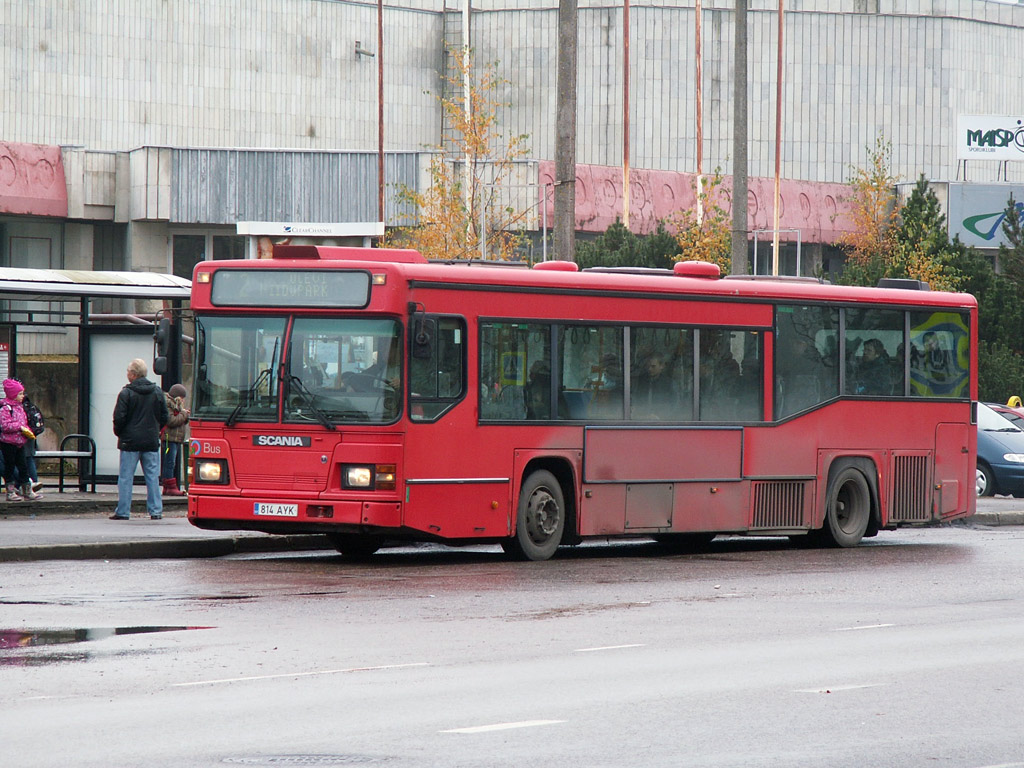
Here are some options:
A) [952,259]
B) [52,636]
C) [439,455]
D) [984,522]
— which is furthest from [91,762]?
[952,259]

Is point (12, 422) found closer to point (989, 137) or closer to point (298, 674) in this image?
point (298, 674)

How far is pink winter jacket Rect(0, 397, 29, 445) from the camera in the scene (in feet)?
67.8

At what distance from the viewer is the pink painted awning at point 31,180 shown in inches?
1925

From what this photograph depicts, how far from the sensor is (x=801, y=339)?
1888cm

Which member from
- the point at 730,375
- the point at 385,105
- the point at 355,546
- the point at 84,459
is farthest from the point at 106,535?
the point at 385,105

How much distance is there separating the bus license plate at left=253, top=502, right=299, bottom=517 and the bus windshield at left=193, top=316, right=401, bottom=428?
0.74 m

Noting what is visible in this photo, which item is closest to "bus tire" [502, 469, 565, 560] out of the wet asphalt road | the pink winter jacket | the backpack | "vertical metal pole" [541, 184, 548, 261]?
the wet asphalt road

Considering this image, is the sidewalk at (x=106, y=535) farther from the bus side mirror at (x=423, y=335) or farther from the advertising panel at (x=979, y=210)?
the advertising panel at (x=979, y=210)

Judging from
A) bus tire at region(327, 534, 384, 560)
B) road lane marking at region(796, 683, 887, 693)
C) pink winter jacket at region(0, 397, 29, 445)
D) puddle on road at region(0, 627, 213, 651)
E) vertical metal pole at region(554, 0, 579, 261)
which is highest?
vertical metal pole at region(554, 0, 579, 261)

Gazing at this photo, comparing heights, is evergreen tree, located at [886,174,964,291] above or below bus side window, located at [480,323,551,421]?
above

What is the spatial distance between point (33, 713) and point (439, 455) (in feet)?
26.2

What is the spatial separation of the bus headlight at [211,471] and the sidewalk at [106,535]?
1.06 meters

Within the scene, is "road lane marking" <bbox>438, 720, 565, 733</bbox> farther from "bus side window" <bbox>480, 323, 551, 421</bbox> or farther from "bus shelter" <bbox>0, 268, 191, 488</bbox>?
"bus shelter" <bbox>0, 268, 191, 488</bbox>

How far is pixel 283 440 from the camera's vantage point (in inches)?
618
